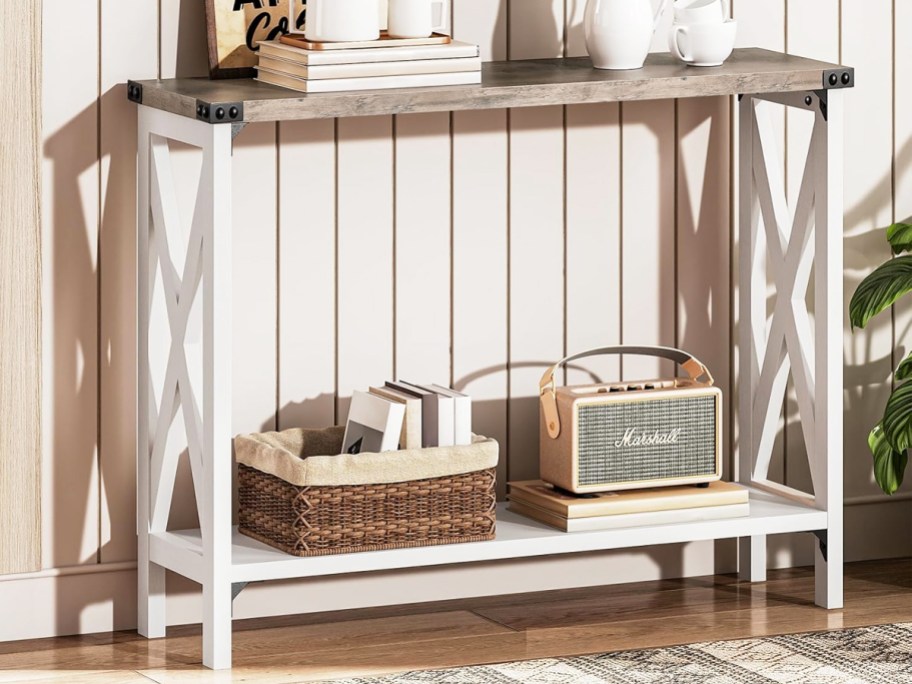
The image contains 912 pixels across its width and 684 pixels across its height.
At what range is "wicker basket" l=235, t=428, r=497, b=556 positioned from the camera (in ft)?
10.2

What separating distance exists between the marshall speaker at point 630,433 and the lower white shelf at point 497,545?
10cm

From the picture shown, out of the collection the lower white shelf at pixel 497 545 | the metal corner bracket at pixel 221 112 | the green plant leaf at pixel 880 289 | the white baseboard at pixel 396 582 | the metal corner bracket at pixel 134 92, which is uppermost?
the metal corner bracket at pixel 134 92

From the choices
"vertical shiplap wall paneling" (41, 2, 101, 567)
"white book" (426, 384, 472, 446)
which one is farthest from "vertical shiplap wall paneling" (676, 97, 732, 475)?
"vertical shiplap wall paneling" (41, 2, 101, 567)

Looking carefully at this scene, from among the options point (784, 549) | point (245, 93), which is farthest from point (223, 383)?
point (784, 549)

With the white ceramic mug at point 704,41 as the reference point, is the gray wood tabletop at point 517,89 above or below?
below

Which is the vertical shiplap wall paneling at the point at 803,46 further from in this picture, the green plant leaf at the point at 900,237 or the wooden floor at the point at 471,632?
the wooden floor at the point at 471,632

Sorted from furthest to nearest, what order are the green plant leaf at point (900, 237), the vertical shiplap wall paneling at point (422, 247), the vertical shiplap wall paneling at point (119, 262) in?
the green plant leaf at point (900, 237), the vertical shiplap wall paneling at point (422, 247), the vertical shiplap wall paneling at point (119, 262)

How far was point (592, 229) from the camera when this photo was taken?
3.57 metres

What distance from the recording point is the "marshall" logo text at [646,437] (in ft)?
11.0

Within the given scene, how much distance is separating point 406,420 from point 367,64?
2.09 ft

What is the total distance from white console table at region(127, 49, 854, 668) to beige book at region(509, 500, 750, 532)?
0.02 metres

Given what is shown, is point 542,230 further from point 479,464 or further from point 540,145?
point 479,464

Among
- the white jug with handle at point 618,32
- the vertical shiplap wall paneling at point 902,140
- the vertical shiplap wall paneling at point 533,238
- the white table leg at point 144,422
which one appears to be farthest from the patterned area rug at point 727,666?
the white jug with handle at point 618,32

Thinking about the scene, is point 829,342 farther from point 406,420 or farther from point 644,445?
point 406,420
